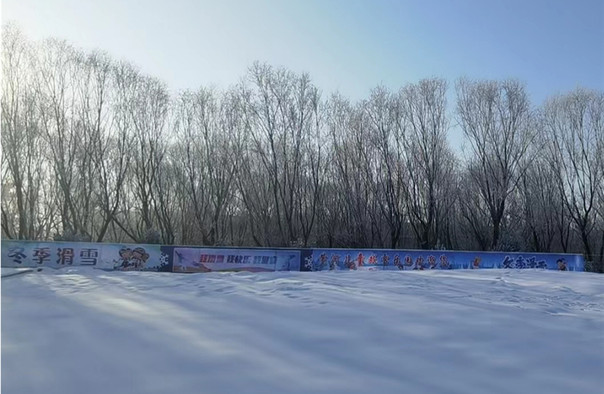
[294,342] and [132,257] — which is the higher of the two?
[132,257]

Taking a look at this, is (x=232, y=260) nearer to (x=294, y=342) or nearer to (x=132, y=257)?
(x=132, y=257)

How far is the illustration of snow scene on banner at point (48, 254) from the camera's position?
1032cm

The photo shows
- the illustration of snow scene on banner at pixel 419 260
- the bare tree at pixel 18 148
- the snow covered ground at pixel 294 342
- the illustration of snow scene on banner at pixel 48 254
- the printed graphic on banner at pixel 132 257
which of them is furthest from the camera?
the bare tree at pixel 18 148

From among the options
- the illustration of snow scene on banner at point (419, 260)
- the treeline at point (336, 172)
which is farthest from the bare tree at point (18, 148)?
the illustration of snow scene on banner at point (419, 260)

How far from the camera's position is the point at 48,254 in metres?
10.7

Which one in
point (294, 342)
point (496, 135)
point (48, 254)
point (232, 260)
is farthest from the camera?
point (496, 135)

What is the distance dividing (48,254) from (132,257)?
5.95ft

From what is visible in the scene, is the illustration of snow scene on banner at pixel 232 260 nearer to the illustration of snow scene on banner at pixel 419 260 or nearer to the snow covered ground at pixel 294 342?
the illustration of snow scene on banner at pixel 419 260

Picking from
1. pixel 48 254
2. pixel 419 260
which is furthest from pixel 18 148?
pixel 419 260

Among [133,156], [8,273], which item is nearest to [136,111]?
[133,156]

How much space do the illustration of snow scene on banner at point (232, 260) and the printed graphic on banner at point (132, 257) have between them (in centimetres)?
45

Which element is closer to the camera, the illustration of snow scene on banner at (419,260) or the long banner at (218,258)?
the long banner at (218,258)

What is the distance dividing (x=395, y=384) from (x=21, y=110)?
2042 centimetres

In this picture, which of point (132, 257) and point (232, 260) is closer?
point (132, 257)
